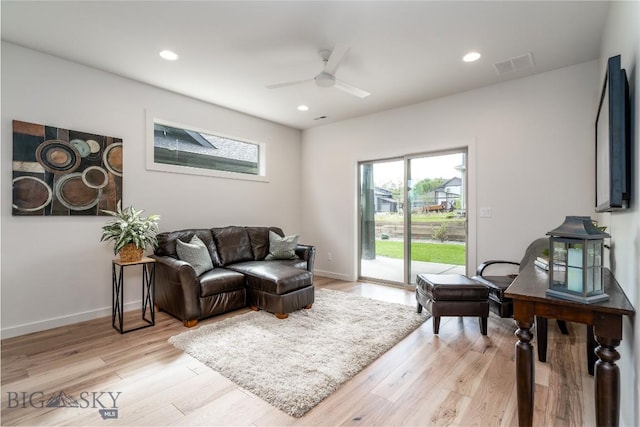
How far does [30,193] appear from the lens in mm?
2877

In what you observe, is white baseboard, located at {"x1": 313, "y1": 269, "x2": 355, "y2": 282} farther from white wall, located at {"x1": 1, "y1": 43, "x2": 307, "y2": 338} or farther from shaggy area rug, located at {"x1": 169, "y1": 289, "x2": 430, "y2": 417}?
white wall, located at {"x1": 1, "y1": 43, "x2": 307, "y2": 338}

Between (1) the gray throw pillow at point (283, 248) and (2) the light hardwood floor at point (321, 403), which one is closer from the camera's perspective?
(2) the light hardwood floor at point (321, 403)

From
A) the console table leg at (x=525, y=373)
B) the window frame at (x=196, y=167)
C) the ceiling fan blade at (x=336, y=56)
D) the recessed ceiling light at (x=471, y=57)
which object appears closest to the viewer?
the console table leg at (x=525, y=373)

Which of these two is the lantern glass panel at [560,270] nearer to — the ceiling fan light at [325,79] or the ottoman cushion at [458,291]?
the ottoman cushion at [458,291]

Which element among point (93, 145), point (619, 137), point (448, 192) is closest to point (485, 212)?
point (448, 192)

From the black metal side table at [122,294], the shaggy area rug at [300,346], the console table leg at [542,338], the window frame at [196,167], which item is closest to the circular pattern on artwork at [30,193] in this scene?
the black metal side table at [122,294]

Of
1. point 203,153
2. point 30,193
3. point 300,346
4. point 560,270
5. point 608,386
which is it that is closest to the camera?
point 608,386

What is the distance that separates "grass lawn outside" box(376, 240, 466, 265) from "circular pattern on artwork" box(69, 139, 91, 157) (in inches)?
162

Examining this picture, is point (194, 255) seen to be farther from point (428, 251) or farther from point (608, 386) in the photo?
point (608, 386)

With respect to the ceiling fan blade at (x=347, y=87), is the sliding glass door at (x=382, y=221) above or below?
below

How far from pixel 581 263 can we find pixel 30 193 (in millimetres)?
4318

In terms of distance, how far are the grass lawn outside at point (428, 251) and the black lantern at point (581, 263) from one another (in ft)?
8.97

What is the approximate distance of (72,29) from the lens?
259 centimetres

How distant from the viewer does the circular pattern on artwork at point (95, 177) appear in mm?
3211
